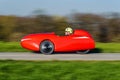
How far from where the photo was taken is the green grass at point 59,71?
14055mm

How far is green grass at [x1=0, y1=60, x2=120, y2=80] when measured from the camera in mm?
14055

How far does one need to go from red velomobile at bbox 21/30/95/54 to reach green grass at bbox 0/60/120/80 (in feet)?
15.7

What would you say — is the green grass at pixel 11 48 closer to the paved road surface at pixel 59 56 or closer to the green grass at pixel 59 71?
the paved road surface at pixel 59 56

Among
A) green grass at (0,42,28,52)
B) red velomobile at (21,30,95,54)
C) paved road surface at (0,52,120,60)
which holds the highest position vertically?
red velomobile at (21,30,95,54)

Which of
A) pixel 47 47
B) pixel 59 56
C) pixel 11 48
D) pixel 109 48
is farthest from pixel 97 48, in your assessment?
pixel 11 48

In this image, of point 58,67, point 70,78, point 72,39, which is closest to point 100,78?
point 70,78

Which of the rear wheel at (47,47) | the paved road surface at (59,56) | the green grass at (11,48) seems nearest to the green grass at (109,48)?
the paved road surface at (59,56)

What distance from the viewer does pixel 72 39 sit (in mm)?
20875

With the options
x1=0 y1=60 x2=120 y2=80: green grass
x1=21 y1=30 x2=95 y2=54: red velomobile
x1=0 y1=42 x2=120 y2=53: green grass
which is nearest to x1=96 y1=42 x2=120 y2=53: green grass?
x1=0 y1=42 x2=120 y2=53: green grass

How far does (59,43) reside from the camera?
20.8 metres

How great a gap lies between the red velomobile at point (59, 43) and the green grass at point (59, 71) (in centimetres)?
479

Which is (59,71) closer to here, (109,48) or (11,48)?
(11,48)

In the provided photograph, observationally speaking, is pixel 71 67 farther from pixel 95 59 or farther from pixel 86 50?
pixel 86 50

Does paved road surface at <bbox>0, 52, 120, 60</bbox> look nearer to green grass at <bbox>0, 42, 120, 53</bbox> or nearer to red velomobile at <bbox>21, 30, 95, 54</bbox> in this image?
red velomobile at <bbox>21, 30, 95, 54</bbox>
